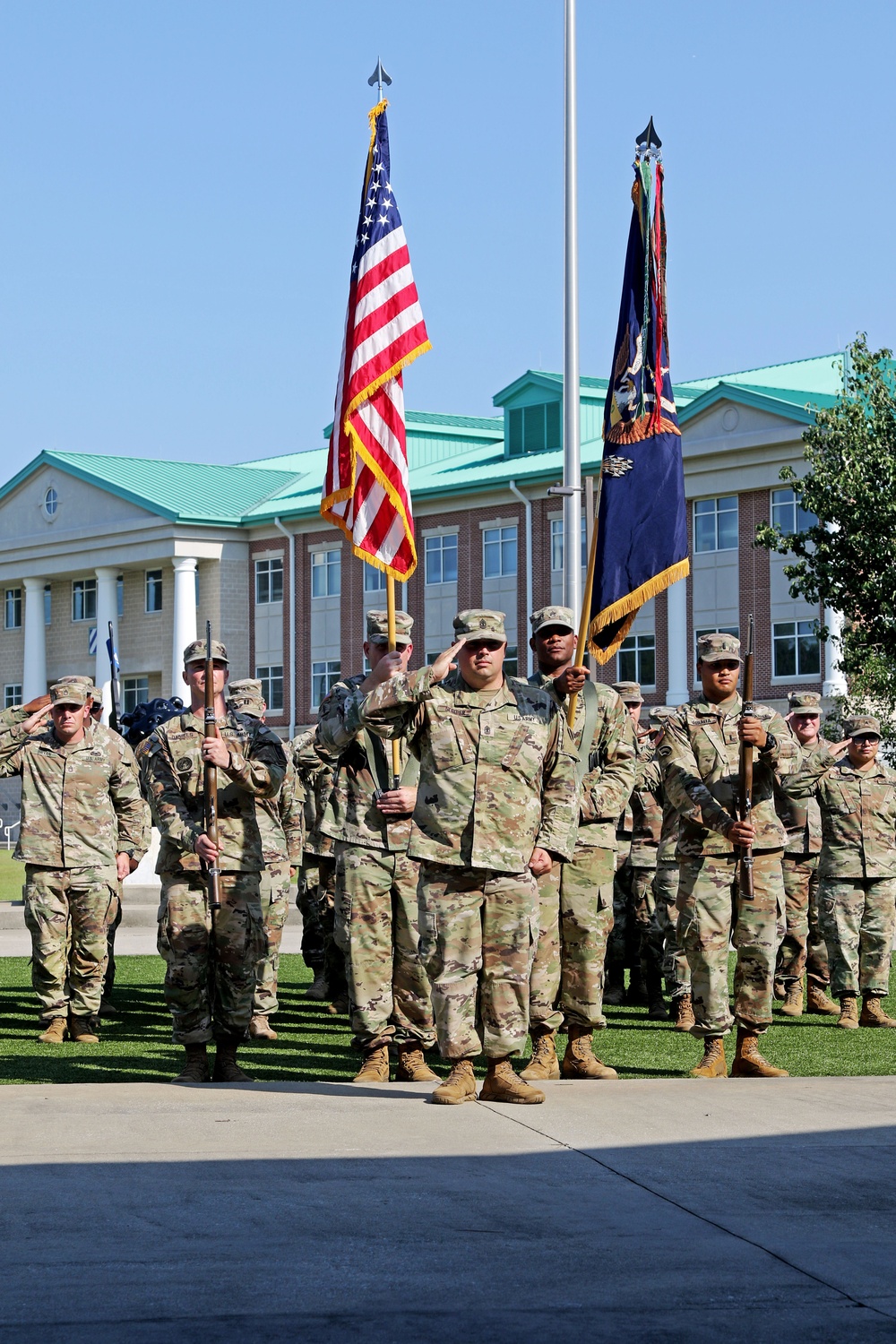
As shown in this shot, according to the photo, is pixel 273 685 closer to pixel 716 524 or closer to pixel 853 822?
pixel 716 524

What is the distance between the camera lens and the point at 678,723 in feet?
33.7

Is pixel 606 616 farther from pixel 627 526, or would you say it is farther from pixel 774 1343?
pixel 774 1343

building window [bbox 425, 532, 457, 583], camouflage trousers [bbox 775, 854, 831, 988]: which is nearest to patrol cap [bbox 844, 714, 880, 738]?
camouflage trousers [bbox 775, 854, 831, 988]

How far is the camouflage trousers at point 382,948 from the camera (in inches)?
387

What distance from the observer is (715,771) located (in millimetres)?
10195

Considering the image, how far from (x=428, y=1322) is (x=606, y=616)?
6.16 meters

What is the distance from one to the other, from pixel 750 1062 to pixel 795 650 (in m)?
43.0

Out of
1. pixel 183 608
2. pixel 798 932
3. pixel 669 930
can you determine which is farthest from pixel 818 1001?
pixel 183 608

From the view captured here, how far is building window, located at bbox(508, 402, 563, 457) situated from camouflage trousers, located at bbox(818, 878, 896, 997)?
154ft

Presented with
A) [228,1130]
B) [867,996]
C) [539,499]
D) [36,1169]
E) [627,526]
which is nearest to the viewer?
[36,1169]

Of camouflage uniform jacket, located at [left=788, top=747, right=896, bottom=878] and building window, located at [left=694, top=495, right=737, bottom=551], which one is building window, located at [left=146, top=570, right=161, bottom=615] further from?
camouflage uniform jacket, located at [left=788, top=747, right=896, bottom=878]

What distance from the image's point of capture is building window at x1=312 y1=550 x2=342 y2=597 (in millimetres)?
65812

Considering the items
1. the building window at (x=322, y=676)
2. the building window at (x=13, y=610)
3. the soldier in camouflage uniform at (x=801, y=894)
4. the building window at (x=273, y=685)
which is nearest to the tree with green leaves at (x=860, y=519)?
the soldier in camouflage uniform at (x=801, y=894)

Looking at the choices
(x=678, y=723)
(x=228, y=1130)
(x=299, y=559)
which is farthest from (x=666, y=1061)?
(x=299, y=559)
